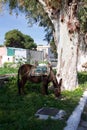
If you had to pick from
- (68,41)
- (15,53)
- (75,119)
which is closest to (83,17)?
(68,41)

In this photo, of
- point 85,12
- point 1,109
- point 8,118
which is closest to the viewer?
point 8,118

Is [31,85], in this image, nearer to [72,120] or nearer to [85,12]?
[72,120]

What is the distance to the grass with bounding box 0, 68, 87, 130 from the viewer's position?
7.90 metres

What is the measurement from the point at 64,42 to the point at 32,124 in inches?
340

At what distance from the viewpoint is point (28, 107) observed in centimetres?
1050

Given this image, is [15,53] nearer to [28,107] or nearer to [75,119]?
[28,107]

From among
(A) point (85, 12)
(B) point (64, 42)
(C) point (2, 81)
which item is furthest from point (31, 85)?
(A) point (85, 12)

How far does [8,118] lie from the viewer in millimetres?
8602

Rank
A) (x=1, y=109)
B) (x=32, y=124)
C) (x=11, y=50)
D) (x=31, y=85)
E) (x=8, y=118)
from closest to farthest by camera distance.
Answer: (x=32, y=124), (x=8, y=118), (x=1, y=109), (x=31, y=85), (x=11, y=50)

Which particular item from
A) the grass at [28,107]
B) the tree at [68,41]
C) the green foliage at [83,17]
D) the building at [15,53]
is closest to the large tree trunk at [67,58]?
the tree at [68,41]

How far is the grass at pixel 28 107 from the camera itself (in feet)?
25.9

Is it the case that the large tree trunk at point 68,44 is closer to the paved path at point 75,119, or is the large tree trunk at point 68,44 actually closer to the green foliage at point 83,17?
the paved path at point 75,119

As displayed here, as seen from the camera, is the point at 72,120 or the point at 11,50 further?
the point at 11,50

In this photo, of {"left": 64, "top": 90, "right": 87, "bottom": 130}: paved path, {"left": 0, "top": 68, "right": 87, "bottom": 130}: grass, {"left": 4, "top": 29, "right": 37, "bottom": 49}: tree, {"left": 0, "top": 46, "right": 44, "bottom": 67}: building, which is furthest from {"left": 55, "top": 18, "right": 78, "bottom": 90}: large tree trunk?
{"left": 4, "top": 29, "right": 37, "bottom": 49}: tree
